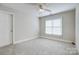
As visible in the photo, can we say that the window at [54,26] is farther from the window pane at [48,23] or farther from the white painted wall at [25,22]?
the white painted wall at [25,22]

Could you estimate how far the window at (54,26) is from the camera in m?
2.14

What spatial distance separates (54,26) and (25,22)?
2.50 ft

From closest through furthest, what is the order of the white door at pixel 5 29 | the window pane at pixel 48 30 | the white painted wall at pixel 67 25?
the white door at pixel 5 29
the white painted wall at pixel 67 25
the window pane at pixel 48 30

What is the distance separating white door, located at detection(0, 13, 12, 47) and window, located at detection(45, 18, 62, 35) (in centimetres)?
94

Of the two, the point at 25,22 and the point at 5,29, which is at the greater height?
the point at 25,22

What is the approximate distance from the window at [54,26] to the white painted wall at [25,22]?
0.27 meters

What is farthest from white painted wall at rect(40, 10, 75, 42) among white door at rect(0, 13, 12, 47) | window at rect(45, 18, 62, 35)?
white door at rect(0, 13, 12, 47)

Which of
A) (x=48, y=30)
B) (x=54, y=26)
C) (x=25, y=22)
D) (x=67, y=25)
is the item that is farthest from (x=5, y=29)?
(x=67, y=25)

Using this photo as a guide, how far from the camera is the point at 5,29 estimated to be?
1983 mm

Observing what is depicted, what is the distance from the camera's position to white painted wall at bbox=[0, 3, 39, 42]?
78.9 inches

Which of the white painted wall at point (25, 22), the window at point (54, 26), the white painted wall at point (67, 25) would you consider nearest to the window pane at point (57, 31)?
the window at point (54, 26)

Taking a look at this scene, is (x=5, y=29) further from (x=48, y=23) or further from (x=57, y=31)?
(x=57, y=31)

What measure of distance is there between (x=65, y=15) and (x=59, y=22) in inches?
9.2

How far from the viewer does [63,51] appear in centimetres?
197
